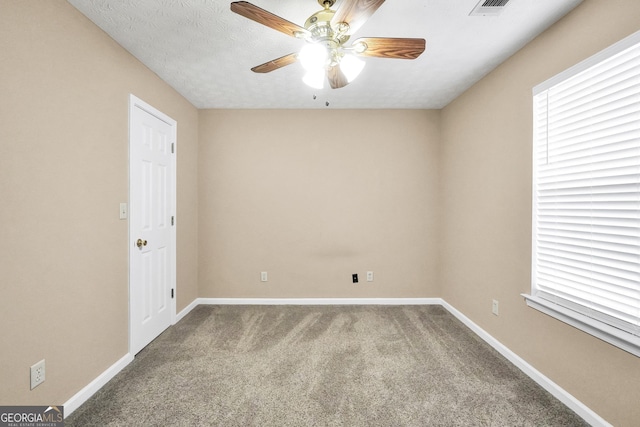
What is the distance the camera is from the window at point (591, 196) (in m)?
1.46

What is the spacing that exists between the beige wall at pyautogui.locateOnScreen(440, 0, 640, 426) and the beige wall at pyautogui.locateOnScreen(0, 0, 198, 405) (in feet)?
10.2

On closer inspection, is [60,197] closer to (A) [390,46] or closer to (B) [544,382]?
(A) [390,46]

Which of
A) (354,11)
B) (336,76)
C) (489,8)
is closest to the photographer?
(354,11)

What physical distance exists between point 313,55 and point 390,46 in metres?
0.44

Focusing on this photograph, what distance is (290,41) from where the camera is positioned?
2.14 m

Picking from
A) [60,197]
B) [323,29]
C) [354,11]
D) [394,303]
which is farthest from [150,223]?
[394,303]

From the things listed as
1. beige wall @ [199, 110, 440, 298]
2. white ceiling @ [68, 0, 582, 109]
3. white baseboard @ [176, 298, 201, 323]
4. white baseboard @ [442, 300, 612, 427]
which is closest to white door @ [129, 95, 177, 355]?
white baseboard @ [176, 298, 201, 323]

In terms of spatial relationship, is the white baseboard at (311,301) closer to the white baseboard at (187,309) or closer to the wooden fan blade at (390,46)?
the white baseboard at (187,309)

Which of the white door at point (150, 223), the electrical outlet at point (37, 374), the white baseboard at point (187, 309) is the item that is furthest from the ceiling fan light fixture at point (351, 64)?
the white baseboard at point (187, 309)

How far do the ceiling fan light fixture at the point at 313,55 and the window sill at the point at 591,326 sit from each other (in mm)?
2100

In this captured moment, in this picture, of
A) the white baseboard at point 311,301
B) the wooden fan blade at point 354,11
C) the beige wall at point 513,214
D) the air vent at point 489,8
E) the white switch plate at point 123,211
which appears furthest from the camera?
the white baseboard at point 311,301

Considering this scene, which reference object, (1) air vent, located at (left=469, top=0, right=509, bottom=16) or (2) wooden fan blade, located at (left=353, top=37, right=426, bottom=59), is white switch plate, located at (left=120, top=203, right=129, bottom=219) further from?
(1) air vent, located at (left=469, top=0, right=509, bottom=16)

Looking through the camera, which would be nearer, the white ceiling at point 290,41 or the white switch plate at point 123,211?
the white ceiling at point 290,41

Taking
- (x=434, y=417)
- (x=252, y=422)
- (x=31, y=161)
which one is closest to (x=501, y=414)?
(x=434, y=417)
